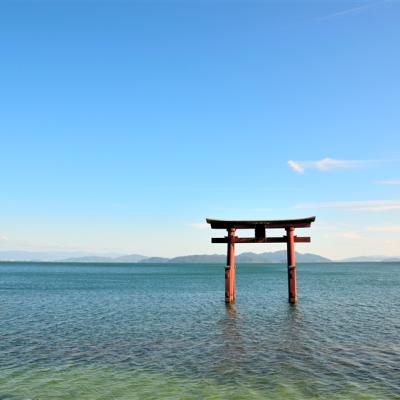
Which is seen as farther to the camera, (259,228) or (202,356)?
(259,228)

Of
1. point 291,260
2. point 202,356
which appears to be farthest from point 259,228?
point 202,356

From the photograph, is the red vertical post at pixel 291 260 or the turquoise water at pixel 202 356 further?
the red vertical post at pixel 291 260

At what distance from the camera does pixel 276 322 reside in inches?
906

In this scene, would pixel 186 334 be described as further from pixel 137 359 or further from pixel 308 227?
pixel 308 227

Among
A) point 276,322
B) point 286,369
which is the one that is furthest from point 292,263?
point 286,369

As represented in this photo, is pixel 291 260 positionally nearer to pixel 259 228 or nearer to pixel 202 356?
pixel 259 228

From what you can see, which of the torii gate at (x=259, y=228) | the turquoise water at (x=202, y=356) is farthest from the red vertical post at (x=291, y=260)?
the turquoise water at (x=202, y=356)

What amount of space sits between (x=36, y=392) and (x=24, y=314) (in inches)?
742

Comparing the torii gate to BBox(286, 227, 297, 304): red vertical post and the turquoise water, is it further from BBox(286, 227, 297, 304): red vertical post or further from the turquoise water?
the turquoise water

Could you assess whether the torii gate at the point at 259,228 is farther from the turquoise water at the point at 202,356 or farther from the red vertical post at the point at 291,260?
the turquoise water at the point at 202,356

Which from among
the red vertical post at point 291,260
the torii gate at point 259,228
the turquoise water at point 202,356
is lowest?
the turquoise water at point 202,356

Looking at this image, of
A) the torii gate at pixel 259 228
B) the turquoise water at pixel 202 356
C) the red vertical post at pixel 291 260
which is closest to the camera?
the turquoise water at pixel 202 356

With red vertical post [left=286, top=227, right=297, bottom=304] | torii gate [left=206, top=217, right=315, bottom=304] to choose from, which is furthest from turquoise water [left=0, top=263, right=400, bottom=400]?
torii gate [left=206, top=217, right=315, bottom=304]

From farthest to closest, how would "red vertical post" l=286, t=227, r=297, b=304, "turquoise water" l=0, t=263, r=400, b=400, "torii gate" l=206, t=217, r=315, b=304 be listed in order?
1. "red vertical post" l=286, t=227, r=297, b=304
2. "torii gate" l=206, t=217, r=315, b=304
3. "turquoise water" l=0, t=263, r=400, b=400
